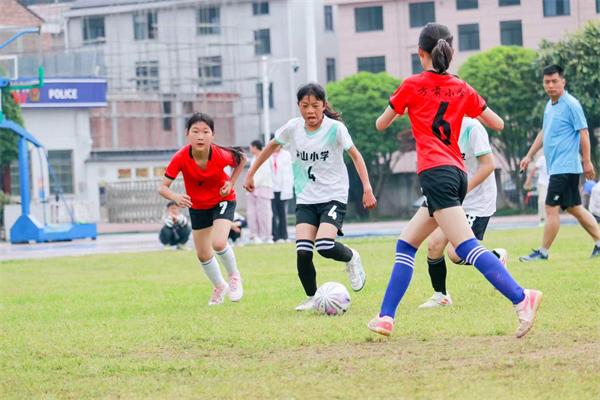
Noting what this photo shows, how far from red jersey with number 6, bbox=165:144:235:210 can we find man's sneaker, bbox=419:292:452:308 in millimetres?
2312

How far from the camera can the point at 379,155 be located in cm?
6241

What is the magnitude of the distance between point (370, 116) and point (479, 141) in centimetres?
5155

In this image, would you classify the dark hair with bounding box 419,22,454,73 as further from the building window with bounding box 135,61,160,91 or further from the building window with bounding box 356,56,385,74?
the building window with bounding box 356,56,385,74

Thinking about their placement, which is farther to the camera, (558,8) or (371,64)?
(371,64)

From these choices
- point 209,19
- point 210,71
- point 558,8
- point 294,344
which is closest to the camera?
point 294,344

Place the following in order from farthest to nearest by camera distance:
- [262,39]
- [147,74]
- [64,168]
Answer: [262,39], [147,74], [64,168]

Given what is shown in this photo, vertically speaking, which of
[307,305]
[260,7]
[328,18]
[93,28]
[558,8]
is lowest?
[307,305]

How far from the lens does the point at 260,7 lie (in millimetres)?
74812

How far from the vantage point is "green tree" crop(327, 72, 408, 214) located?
2381 inches

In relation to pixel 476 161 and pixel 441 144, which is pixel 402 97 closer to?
pixel 441 144

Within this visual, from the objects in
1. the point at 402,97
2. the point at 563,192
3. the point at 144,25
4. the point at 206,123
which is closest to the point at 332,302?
the point at 206,123

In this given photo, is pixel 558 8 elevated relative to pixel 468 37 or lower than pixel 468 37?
elevated

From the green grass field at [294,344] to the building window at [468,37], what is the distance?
184ft

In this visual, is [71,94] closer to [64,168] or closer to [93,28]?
[64,168]
